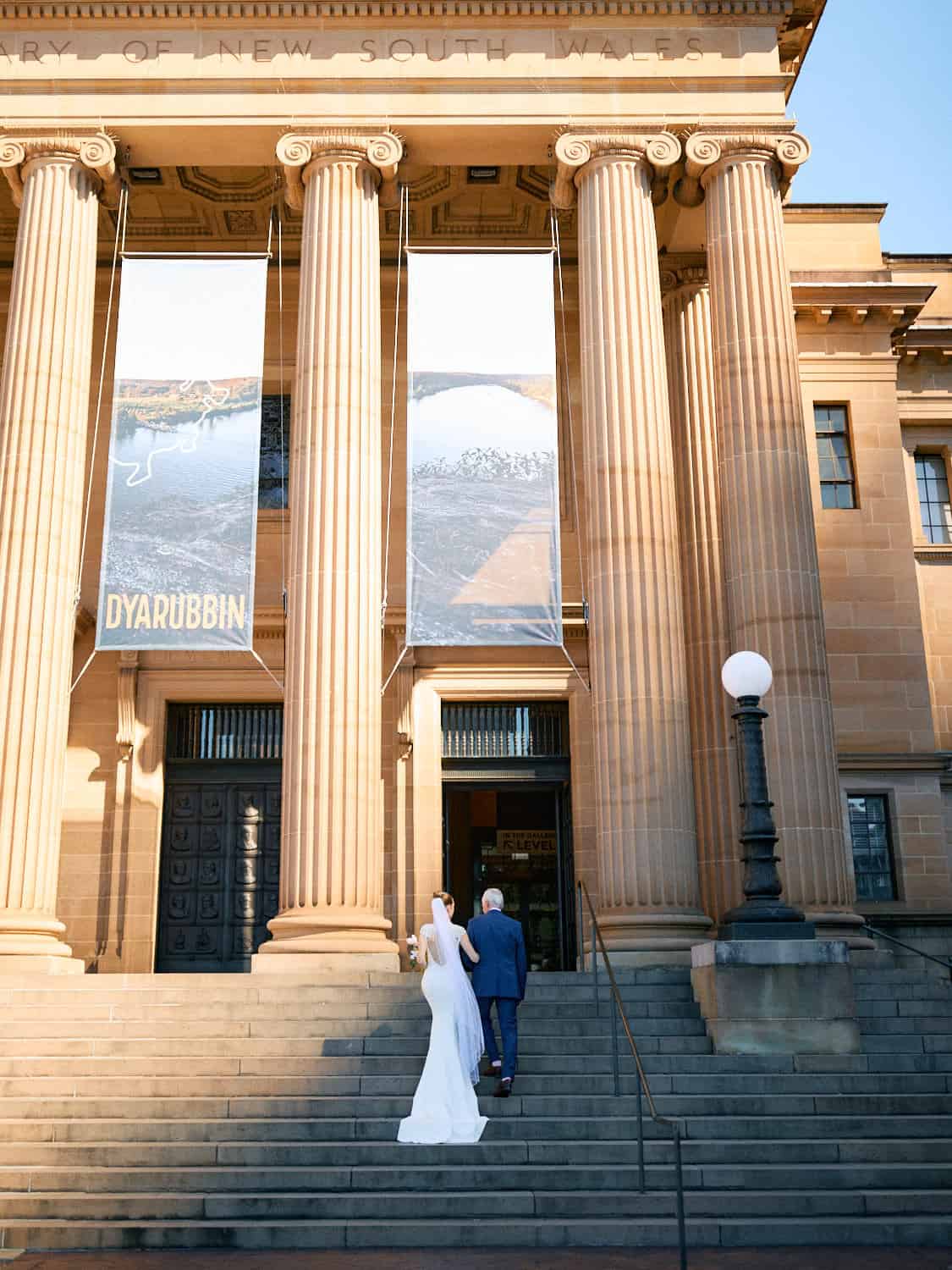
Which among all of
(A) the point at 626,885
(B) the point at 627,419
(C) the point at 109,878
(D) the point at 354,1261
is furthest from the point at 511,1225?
(C) the point at 109,878

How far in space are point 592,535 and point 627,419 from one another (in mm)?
1552

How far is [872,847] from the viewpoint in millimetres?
21203

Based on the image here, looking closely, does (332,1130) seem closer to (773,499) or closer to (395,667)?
(395,667)

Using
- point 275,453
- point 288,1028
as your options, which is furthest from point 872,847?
point 288,1028

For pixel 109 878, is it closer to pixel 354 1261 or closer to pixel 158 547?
pixel 158 547

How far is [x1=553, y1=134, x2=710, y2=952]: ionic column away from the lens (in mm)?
15500

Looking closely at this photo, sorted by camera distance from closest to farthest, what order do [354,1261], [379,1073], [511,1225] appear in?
[354,1261]
[511,1225]
[379,1073]

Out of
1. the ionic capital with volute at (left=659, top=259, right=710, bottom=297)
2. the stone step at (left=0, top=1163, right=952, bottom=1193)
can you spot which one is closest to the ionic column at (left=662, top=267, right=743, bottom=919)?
the ionic capital with volute at (left=659, top=259, right=710, bottom=297)

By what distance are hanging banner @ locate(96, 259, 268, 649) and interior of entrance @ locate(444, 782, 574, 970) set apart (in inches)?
229

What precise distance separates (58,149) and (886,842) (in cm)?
1585

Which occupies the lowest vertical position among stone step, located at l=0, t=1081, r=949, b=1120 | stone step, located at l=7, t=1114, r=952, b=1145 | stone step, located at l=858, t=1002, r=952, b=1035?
stone step, located at l=7, t=1114, r=952, b=1145

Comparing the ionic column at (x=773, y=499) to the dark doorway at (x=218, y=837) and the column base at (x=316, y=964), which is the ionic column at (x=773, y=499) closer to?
the column base at (x=316, y=964)

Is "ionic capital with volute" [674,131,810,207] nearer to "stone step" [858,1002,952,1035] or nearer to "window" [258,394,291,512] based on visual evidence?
"window" [258,394,291,512]

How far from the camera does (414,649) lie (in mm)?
20312
